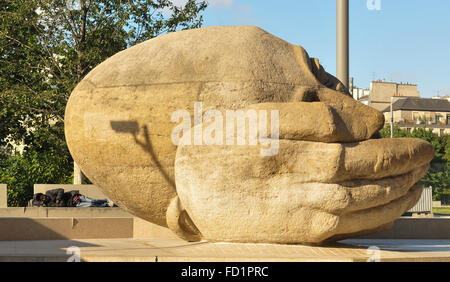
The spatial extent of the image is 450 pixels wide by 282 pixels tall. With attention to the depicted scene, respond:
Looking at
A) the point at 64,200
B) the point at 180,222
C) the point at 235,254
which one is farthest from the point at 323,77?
the point at 64,200

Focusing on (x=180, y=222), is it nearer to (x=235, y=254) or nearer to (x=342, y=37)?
(x=235, y=254)

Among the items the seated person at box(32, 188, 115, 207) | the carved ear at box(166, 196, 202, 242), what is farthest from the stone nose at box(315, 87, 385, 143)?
the seated person at box(32, 188, 115, 207)

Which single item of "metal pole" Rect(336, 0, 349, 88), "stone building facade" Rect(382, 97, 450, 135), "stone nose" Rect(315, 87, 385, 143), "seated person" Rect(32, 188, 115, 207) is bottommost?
"seated person" Rect(32, 188, 115, 207)

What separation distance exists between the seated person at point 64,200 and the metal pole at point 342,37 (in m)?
9.11

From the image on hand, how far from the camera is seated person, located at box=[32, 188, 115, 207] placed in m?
17.1

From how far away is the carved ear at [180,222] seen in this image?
8.36 metres

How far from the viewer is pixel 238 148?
7.47 metres

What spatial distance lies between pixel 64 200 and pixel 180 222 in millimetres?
9516

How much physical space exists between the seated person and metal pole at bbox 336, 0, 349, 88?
911 cm

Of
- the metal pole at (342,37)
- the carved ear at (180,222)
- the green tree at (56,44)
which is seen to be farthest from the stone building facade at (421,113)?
the carved ear at (180,222)

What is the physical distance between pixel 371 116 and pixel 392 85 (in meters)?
68.3

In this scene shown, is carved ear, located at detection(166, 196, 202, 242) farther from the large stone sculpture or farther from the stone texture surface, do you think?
the stone texture surface

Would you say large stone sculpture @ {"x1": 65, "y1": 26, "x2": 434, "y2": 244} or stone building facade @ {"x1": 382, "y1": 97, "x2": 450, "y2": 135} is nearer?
large stone sculpture @ {"x1": 65, "y1": 26, "x2": 434, "y2": 244}

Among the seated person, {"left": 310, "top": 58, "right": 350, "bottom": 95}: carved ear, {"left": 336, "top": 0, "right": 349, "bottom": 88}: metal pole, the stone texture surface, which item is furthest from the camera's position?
the seated person
